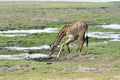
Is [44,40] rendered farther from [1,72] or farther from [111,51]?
[1,72]

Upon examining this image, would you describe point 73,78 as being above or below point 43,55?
above

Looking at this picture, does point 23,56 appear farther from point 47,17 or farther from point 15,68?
point 47,17

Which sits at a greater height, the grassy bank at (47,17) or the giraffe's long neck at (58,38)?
the giraffe's long neck at (58,38)

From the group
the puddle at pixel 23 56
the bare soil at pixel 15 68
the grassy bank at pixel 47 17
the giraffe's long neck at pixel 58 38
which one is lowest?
the grassy bank at pixel 47 17

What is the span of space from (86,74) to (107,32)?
18628mm

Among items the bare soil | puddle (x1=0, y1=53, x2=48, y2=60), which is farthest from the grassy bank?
the bare soil

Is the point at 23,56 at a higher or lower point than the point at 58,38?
lower

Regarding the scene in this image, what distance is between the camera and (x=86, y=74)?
1534cm

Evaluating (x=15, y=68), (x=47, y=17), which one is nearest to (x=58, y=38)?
(x=15, y=68)

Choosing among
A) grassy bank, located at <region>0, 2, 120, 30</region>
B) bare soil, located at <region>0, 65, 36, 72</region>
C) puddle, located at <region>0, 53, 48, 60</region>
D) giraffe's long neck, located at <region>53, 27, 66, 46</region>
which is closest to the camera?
bare soil, located at <region>0, 65, 36, 72</region>

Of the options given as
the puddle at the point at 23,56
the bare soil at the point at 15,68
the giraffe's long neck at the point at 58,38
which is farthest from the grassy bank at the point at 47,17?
the bare soil at the point at 15,68

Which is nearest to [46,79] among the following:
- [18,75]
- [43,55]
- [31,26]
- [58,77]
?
[58,77]

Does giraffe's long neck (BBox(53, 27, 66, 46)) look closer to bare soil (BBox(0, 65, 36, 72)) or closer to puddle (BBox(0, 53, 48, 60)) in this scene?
puddle (BBox(0, 53, 48, 60))

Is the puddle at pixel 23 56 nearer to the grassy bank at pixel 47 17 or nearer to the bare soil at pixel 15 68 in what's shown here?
the bare soil at pixel 15 68
